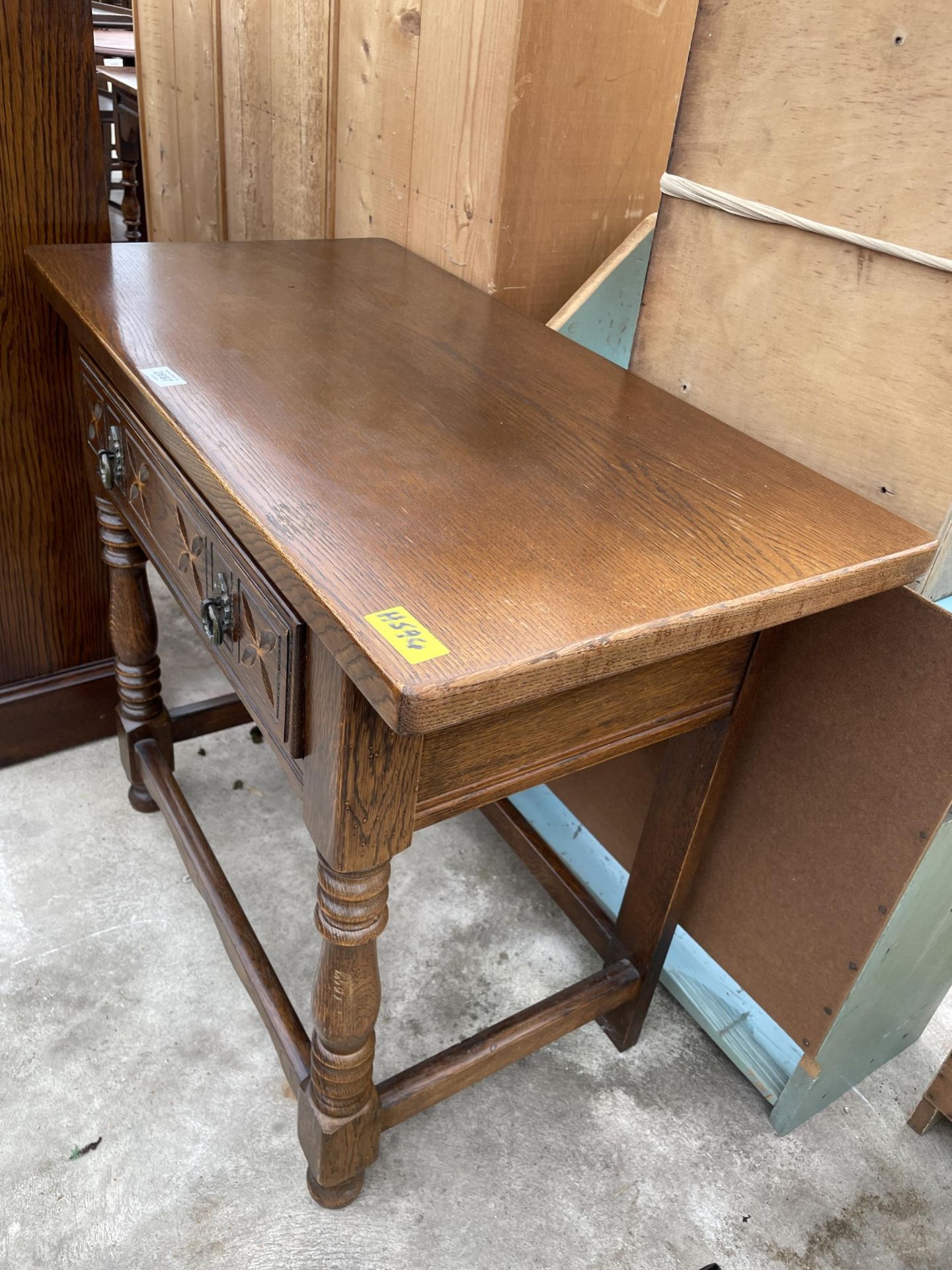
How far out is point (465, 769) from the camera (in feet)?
2.97

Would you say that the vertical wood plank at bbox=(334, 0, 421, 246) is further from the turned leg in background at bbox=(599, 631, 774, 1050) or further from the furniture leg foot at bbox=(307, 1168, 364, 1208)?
the furniture leg foot at bbox=(307, 1168, 364, 1208)

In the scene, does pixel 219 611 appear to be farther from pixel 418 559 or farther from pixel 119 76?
pixel 119 76

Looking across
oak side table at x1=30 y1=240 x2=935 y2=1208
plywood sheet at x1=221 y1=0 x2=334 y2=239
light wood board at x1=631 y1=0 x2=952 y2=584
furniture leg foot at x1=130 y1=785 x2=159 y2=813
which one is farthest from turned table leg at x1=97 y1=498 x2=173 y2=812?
light wood board at x1=631 y1=0 x2=952 y2=584

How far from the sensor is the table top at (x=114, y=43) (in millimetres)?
4059

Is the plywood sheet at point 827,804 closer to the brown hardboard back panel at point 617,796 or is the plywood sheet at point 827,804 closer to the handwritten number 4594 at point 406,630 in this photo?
the brown hardboard back panel at point 617,796

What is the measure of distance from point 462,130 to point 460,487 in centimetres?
84

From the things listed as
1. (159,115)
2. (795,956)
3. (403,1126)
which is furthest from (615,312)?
(159,115)

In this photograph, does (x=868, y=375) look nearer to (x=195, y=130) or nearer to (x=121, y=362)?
(x=121, y=362)

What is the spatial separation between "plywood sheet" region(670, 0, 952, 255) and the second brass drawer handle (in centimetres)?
75

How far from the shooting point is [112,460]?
4.09 feet

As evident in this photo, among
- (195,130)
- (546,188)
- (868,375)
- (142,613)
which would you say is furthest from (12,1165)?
(195,130)

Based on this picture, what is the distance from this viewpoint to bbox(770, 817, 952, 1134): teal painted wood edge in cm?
117

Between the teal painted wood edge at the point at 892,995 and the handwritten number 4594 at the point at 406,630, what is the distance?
0.73 metres

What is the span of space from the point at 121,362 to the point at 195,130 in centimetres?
149
